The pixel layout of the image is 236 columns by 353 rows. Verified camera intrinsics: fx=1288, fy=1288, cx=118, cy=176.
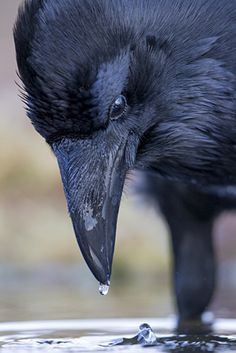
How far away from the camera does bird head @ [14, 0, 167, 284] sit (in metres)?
3.04

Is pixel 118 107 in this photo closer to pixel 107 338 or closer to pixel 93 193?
pixel 93 193

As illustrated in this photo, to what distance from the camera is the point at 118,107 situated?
3100 mm

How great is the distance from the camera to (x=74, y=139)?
10.2 ft

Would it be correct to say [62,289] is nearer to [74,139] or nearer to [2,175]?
[2,175]

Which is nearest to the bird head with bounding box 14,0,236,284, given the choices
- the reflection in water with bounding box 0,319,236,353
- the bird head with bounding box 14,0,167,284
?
the bird head with bounding box 14,0,167,284

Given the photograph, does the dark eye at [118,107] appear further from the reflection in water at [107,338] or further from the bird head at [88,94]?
the reflection in water at [107,338]

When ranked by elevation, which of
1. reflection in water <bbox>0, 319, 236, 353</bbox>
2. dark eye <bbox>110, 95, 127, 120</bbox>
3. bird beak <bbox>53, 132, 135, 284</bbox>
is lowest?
reflection in water <bbox>0, 319, 236, 353</bbox>

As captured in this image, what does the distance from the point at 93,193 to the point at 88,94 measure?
258 mm

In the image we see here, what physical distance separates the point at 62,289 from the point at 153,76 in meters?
2.37

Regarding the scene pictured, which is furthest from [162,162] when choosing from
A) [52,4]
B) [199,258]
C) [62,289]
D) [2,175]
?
[2,175]

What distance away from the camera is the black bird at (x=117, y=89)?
3.06m

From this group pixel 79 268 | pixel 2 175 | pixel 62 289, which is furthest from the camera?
pixel 2 175

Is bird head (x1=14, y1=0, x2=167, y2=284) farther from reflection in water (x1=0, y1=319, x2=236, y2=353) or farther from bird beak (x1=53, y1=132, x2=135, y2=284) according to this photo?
reflection in water (x1=0, y1=319, x2=236, y2=353)

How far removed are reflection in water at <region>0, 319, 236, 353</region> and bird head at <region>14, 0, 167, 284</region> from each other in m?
0.20
